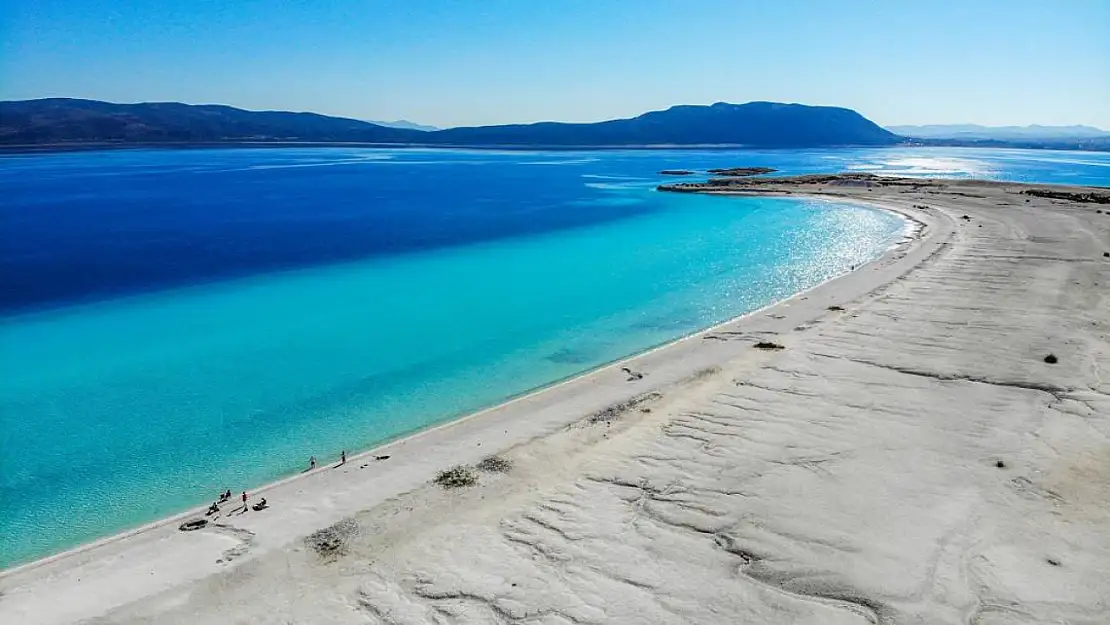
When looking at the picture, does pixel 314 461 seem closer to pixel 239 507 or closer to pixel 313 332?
pixel 239 507

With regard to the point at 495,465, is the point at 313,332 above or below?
below

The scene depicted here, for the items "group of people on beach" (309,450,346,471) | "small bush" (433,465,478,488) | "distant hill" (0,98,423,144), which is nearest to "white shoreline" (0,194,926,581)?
"group of people on beach" (309,450,346,471)

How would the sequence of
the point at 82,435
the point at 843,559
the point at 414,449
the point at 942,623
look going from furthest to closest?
the point at 82,435
the point at 414,449
the point at 843,559
the point at 942,623

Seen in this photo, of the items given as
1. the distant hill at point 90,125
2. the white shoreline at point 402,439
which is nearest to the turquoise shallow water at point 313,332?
the white shoreline at point 402,439

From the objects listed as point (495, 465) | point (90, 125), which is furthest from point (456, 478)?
point (90, 125)

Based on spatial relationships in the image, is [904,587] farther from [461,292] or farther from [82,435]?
[461,292]

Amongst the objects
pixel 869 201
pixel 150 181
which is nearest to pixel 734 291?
pixel 869 201
